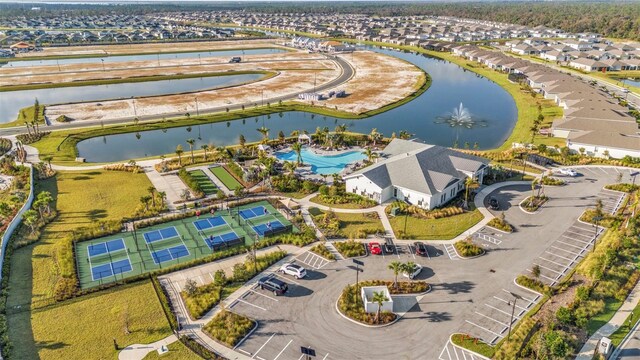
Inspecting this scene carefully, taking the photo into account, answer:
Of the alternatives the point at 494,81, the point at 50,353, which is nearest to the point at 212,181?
the point at 50,353

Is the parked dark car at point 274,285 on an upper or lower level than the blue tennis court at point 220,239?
upper

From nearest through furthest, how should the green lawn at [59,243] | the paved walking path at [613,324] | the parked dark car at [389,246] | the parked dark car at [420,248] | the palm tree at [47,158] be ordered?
the paved walking path at [613,324] → the green lawn at [59,243] → the parked dark car at [420,248] → the parked dark car at [389,246] → the palm tree at [47,158]

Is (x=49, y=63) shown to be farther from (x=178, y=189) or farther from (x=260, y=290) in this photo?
(x=260, y=290)

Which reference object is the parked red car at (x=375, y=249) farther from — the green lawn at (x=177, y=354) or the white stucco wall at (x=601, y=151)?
the white stucco wall at (x=601, y=151)

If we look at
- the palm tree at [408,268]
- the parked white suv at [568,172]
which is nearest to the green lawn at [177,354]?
the palm tree at [408,268]

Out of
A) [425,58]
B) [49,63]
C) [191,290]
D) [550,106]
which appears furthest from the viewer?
[425,58]

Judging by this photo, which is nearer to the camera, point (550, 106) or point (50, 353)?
point (50, 353)

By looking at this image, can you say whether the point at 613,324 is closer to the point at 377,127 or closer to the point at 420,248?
the point at 420,248
